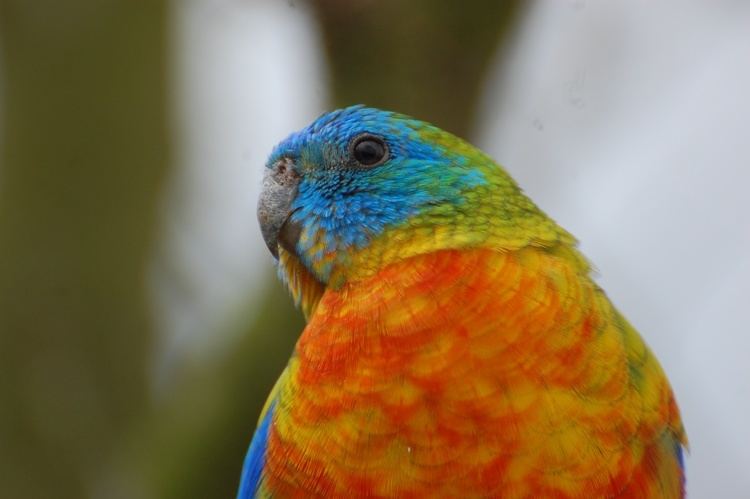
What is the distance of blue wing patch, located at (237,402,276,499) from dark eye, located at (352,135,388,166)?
0.87 meters

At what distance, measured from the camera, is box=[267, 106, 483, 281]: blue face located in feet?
9.39

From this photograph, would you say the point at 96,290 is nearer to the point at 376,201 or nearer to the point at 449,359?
the point at 376,201

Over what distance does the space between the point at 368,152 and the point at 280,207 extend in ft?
1.17

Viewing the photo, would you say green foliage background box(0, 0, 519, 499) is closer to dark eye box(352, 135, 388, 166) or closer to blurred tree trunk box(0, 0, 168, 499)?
blurred tree trunk box(0, 0, 168, 499)

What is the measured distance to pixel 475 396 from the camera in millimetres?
2381

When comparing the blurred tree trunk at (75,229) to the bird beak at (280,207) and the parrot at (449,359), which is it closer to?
the bird beak at (280,207)

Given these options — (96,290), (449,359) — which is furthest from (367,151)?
(96,290)

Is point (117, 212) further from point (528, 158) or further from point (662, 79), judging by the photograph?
point (662, 79)

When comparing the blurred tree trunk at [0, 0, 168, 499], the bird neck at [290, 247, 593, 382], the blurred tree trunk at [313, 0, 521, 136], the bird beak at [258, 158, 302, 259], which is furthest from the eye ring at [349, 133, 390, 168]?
the blurred tree trunk at [0, 0, 168, 499]

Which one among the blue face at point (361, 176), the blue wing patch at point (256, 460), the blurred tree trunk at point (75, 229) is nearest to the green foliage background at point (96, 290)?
the blurred tree trunk at point (75, 229)

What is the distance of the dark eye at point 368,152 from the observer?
3002 millimetres

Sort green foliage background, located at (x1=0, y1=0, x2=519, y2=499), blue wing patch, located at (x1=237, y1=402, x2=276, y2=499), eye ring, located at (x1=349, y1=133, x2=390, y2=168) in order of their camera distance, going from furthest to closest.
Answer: green foliage background, located at (x1=0, y1=0, x2=519, y2=499), eye ring, located at (x1=349, y1=133, x2=390, y2=168), blue wing patch, located at (x1=237, y1=402, x2=276, y2=499)

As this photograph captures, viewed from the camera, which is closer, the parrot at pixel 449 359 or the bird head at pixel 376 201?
the parrot at pixel 449 359

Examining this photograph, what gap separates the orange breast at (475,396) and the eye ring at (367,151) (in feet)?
1.62
